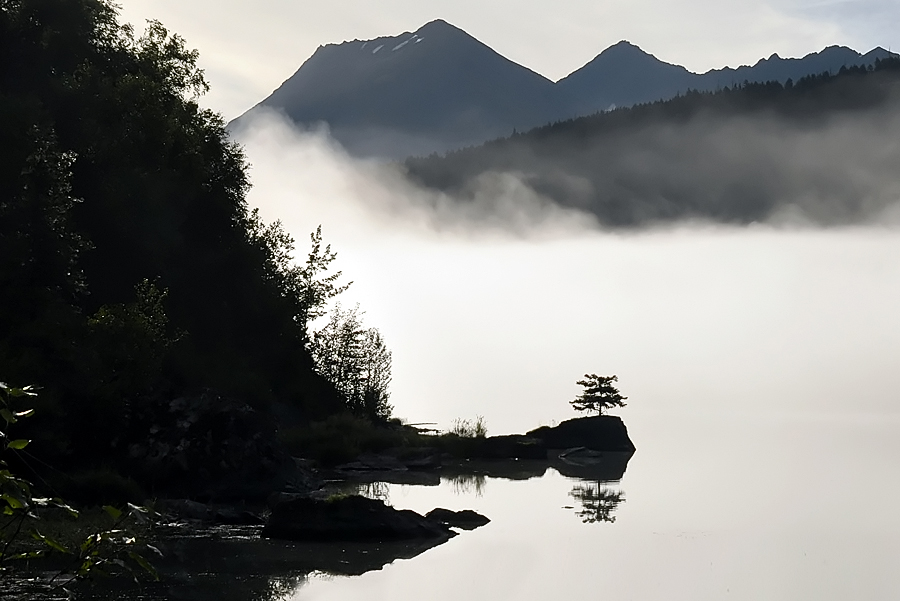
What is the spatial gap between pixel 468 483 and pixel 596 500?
8467 millimetres

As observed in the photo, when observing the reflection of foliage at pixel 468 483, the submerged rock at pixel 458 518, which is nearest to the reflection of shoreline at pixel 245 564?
the submerged rock at pixel 458 518

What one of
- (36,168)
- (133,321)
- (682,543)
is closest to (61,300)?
(133,321)

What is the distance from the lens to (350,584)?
21.4 m

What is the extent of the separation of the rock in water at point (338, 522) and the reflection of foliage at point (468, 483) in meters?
13.6

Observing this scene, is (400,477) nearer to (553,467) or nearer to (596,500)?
(553,467)

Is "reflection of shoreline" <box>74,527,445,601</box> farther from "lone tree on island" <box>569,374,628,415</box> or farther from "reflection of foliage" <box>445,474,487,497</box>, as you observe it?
Answer: "lone tree on island" <box>569,374,628,415</box>

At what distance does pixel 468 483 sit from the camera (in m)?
46.4

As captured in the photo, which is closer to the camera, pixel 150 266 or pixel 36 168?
pixel 36 168

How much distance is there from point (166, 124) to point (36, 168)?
19.2 metres

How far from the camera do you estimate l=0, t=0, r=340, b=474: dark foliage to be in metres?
33.6

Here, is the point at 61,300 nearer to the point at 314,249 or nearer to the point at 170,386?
the point at 170,386

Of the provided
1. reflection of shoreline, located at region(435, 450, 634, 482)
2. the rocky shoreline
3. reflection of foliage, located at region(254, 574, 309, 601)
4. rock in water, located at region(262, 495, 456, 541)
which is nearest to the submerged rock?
the rocky shoreline

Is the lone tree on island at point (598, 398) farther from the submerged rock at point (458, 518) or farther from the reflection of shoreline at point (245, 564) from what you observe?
the reflection of shoreline at point (245, 564)

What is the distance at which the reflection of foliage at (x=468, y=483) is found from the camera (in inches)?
1685
